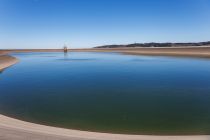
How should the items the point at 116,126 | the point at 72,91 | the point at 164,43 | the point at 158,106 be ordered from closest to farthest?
the point at 116,126 → the point at 158,106 → the point at 72,91 → the point at 164,43

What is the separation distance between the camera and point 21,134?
23.7 ft

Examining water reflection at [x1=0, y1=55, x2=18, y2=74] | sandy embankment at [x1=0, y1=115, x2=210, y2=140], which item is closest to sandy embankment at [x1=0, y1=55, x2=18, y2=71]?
water reflection at [x1=0, y1=55, x2=18, y2=74]

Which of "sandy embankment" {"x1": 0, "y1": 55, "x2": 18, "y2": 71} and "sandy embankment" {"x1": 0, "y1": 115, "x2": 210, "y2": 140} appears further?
"sandy embankment" {"x1": 0, "y1": 55, "x2": 18, "y2": 71}

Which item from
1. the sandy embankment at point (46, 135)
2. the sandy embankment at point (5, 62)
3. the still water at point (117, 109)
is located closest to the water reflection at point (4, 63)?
the sandy embankment at point (5, 62)

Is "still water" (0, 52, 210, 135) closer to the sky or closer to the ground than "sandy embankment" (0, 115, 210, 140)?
closer to the ground

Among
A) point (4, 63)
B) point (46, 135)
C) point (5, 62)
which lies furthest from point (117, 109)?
point (5, 62)

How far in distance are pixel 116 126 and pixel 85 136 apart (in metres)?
2.11

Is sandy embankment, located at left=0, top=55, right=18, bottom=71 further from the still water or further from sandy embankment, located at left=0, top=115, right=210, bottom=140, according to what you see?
sandy embankment, located at left=0, top=115, right=210, bottom=140

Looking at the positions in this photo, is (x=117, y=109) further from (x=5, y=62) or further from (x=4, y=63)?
(x=5, y=62)

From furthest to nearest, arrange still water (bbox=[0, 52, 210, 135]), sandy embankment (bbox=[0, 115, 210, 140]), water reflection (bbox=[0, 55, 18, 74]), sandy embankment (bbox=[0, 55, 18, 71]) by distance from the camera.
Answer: sandy embankment (bbox=[0, 55, 18, 71]) → water reflection (bbox=[0, 55, 18, 74]) → still water (bbox=[0, 52, 210, 135]) → sandy embankment (bbox=[0, 115, 210, 140])

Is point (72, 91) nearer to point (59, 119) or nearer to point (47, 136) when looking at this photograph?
point (59, 119)

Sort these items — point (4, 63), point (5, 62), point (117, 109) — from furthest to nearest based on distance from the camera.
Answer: point (5, 62) < point (4, 63) < point (117, 109)

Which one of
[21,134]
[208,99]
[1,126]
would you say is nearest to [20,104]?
[1,126]

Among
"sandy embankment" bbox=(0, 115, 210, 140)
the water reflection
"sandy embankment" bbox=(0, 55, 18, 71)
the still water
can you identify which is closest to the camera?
"sandy embankment" bbox=(0, 115, 210, 140)
